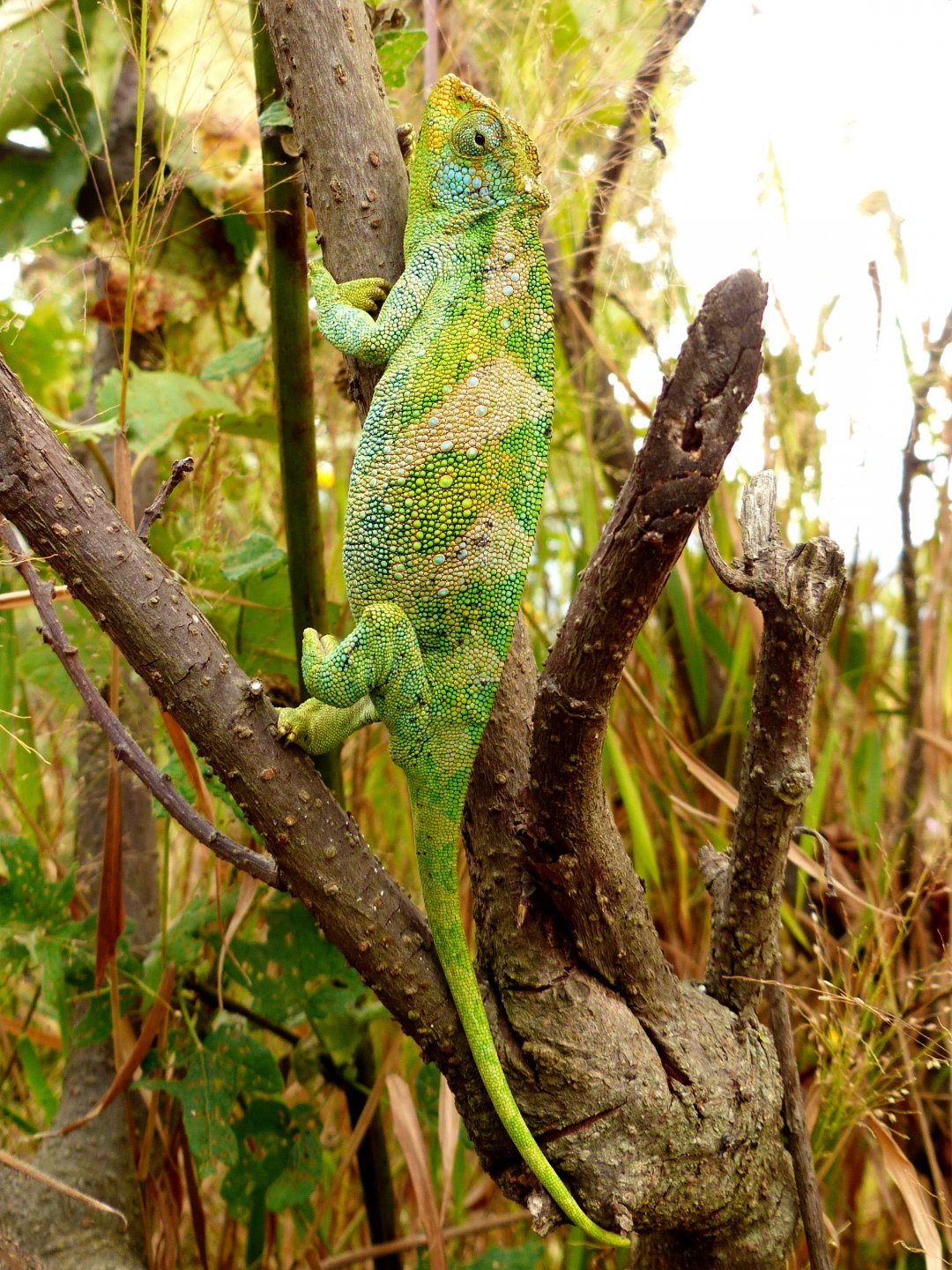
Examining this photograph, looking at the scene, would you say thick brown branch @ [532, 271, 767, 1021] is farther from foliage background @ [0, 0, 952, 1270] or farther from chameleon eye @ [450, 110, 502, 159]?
chameleon eye @ [450, 110, 502, 159]

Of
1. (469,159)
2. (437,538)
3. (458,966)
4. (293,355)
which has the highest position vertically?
(469,159)

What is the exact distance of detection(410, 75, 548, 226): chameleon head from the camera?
1.19 meters

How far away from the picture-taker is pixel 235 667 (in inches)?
40.1

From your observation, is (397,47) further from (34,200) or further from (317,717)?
(317,717)

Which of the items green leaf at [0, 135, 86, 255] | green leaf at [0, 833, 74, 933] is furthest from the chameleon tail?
green leaf at [0, 135, 86, 255]

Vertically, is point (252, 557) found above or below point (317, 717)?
above

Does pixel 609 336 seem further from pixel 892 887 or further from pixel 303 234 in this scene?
pixel 892 887

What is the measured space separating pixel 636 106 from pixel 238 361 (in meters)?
0.69

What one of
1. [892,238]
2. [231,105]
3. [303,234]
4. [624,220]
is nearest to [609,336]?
[624,220]

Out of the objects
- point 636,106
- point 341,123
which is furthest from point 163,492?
point 636,106

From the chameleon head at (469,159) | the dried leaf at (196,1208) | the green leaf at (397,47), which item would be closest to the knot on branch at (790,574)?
the chameleon head at (469,159)

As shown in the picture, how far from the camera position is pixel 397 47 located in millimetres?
1342

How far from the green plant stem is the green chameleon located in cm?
8

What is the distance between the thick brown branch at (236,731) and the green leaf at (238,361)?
1.88ft
